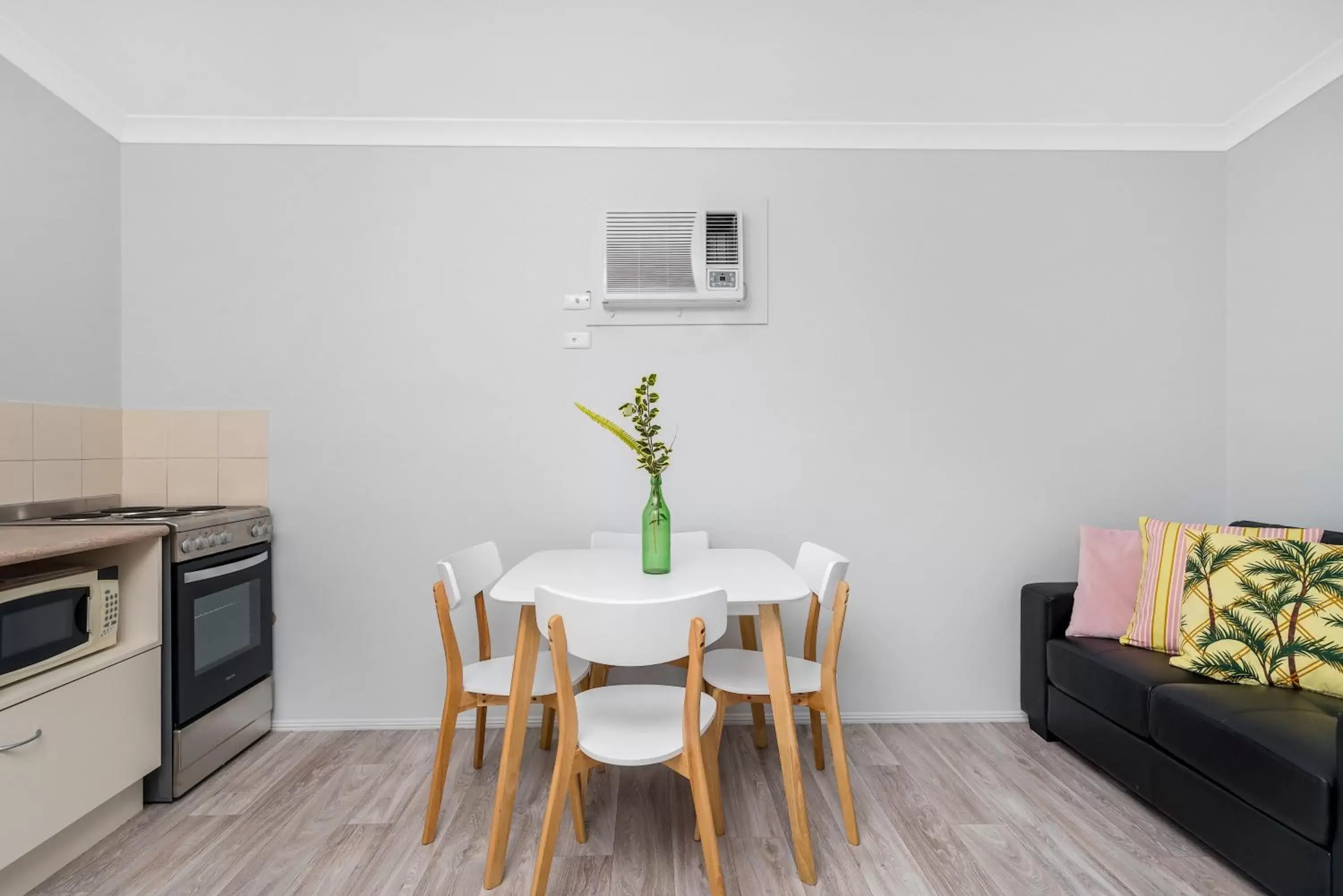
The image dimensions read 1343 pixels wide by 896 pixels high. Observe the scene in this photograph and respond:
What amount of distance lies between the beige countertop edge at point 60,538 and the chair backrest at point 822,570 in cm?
202

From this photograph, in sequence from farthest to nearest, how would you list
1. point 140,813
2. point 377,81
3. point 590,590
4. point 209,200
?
point 209,200, point 377,81, point 140,813, point 590,590

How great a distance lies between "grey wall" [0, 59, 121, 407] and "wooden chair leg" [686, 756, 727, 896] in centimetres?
256

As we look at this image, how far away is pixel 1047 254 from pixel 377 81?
2757 mm

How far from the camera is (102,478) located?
2.69 meters

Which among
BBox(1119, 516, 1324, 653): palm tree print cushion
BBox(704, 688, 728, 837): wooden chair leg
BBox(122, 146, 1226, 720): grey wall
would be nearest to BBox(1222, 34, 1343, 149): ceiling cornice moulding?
BBox(122, 146, 1226, 720): grey wall

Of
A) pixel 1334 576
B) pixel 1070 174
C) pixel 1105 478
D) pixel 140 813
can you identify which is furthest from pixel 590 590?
pixel 1070 174

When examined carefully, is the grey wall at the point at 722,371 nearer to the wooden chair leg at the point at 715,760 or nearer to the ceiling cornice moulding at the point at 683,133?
the ceiling cornice moulding at the point at 683,133

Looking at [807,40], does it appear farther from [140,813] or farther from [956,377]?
[140,813]

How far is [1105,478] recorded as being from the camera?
292 cm

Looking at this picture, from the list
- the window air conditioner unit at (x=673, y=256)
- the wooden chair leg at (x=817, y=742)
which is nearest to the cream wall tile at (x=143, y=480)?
the window air conditioner unit at (x=673, y=256)

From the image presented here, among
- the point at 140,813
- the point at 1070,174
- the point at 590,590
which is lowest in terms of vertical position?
the point at 140,813

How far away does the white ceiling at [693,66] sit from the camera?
7.12 feet

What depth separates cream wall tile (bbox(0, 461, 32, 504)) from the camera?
89.9 inches

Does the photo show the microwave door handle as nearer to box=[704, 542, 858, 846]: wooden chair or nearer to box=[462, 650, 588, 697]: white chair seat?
box=[462, 650, 588, 697]: white chair seat
